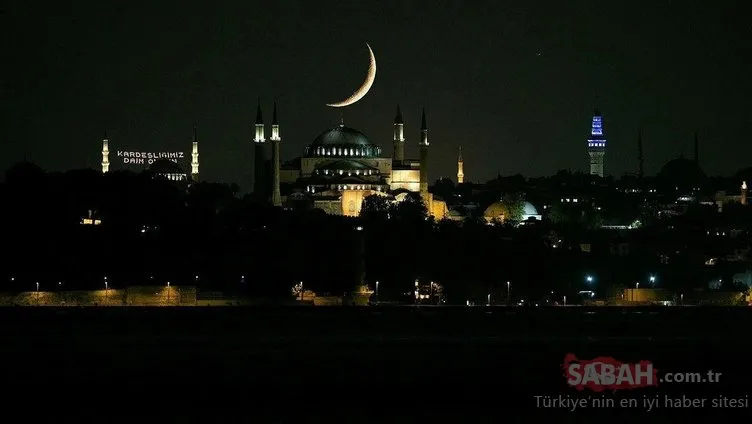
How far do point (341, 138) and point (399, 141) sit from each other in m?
7.04

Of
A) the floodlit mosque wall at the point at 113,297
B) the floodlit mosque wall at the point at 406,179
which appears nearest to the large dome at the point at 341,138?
the floodlit mosque wall at the point at 406,179

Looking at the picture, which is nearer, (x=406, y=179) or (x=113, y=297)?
(x=113, y=297)

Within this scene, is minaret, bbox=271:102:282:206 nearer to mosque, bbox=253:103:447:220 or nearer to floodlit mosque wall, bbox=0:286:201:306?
mosque, bbox=253:103:447:220

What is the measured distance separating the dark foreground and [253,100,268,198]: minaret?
77567 mm

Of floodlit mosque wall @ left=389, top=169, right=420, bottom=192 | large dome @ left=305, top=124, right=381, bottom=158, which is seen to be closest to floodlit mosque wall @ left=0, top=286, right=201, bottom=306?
floodlit mosque wall @ left=389, top=169, right=420, bottom=192

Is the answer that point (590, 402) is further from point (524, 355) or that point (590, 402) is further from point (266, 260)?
point (266, 260)

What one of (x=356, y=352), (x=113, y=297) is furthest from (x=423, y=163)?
(x=356, y=352)

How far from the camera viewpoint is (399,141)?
173750 mm

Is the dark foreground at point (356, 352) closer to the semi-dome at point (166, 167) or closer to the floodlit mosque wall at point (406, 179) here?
the floodlit mosque wall at point (406, 179)

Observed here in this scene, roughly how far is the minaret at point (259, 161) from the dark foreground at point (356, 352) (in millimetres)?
77567

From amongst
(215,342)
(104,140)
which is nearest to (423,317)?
(215,342)

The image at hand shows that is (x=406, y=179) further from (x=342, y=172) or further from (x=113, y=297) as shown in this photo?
(x=113, y=297)

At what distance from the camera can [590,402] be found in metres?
46.4

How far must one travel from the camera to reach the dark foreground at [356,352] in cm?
4912
